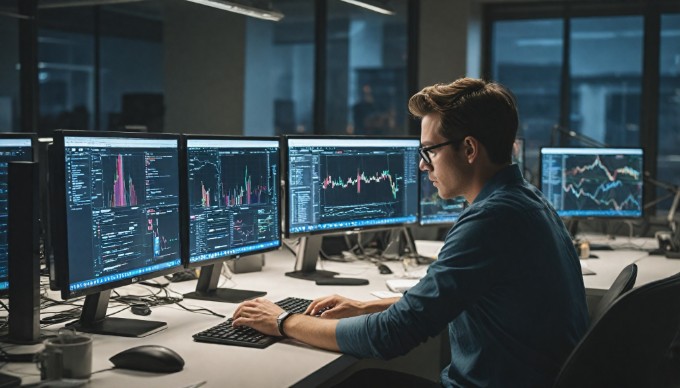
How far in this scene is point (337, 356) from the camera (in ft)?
6.23

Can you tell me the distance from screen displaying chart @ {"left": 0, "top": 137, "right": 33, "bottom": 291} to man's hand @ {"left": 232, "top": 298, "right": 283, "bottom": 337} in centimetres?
59

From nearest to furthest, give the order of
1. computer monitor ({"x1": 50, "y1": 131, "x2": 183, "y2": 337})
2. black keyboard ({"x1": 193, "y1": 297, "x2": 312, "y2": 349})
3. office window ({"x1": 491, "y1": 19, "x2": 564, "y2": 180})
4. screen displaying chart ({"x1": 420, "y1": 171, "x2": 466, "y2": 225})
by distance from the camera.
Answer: computer monitor ({"x1": 50, "y1": 131, "x2": 183, "y2": 337})
black keyboard ({"x1": 193, "y1": 297, "x2": 312, "y2": 349})
screen displaying chart ({"x1": 420, "y1": 171, "x2": 466, "y2": 225})
office window ({"x1": 491, "y1": 19, "x2": 564, "y2": 180})

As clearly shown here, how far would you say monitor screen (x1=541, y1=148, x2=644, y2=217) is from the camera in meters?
4.21

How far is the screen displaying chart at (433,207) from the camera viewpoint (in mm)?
3566

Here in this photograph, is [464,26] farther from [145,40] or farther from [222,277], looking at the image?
[145,40]

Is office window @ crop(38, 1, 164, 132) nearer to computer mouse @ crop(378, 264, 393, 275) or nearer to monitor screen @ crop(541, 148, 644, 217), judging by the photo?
monitor screen @ crop(541, 148, 644, 217)

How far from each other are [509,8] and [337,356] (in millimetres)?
4673

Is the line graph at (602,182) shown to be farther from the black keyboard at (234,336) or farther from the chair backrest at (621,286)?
the black keyboard at (234,336)

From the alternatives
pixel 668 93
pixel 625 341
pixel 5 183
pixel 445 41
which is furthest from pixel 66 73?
pixel 625 341

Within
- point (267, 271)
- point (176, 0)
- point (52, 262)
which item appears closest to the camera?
point (52, 262)

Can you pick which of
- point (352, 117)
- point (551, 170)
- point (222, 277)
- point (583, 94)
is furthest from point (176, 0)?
point (222, 277)

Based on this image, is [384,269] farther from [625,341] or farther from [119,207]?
[625,341]

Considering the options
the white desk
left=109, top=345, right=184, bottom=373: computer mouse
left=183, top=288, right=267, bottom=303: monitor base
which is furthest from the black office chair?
left=183, top=288, right=267, bottom=303: monitor base

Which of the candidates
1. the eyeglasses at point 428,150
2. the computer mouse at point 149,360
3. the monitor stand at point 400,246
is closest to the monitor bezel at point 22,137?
the computer mouse at point 149,360
